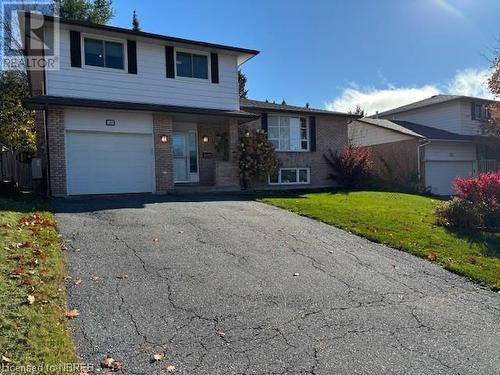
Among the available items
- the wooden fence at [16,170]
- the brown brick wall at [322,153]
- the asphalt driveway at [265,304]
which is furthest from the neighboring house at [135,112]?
the asphalt driveway at [265,304]

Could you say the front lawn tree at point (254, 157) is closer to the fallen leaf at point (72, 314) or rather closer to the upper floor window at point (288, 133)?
the upper floor window at point (288, 133)

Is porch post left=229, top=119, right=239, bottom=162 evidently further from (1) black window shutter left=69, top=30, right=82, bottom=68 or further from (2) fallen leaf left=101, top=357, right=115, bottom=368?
(2) fallen leaf left=101, top=357, right=115, bottom=368

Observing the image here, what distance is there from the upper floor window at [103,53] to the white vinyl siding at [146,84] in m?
0.24

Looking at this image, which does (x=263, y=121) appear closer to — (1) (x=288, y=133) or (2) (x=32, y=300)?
(1) (x=288, y=133)

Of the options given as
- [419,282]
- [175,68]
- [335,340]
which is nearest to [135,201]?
[175,68]

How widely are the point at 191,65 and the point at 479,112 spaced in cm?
2076

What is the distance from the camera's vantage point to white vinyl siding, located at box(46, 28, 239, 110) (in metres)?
14.3

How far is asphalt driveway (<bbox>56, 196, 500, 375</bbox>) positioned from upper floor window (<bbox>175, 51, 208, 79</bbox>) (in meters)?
9.08

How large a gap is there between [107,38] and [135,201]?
6.33m

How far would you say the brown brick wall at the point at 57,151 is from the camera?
1348 centimetres

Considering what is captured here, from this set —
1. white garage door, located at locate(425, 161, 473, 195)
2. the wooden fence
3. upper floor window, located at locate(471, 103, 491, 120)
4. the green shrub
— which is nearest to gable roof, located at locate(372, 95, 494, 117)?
upper floor window, located at locate(471, 103, 491, 120)

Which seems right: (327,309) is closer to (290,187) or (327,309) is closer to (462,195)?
(462,195)

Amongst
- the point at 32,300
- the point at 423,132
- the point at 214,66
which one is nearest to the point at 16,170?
the point at 214,66

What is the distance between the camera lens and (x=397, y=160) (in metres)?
24.9
